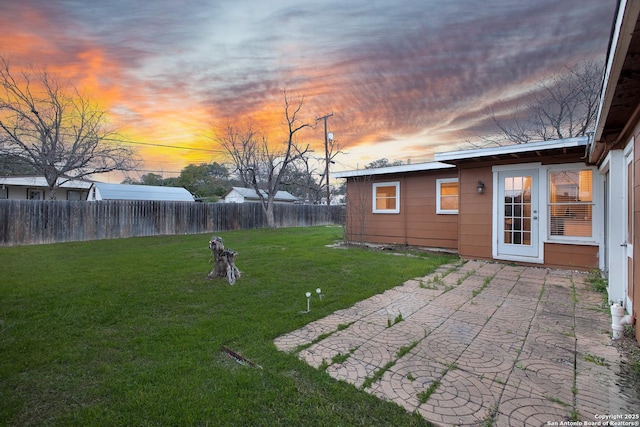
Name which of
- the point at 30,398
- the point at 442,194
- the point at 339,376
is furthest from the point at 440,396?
the point at 442,194

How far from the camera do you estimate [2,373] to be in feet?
6.82

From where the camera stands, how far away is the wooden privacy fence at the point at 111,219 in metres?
9.34

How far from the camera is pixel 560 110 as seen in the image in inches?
484

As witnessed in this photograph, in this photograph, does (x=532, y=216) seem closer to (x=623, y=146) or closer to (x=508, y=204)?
(x=508, y=204)

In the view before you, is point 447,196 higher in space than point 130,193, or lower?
lower

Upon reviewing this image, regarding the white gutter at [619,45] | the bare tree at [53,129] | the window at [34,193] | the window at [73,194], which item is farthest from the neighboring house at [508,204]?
the window at [73,194]

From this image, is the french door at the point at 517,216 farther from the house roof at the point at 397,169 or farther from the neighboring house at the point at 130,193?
the neighboring house at the point at 130,193

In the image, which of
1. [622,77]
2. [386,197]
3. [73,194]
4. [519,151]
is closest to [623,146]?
[622,77]

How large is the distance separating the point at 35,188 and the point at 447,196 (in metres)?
24.6

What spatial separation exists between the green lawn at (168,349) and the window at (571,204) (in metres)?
2.76

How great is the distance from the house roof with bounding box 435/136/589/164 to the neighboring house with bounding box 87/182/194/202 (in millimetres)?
20154

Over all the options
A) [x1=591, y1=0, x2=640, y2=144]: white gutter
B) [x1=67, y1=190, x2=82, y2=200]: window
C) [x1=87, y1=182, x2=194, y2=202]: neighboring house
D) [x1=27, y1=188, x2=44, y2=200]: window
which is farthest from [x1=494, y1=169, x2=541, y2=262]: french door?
[x1=67, y1=190, x2=82, y2=200]: window

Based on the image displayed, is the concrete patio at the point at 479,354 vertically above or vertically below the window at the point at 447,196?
below

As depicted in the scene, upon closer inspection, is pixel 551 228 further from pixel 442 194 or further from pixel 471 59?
pixel 471 59
